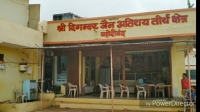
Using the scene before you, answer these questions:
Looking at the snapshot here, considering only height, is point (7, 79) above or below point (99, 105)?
above

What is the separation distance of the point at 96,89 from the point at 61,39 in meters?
5.02

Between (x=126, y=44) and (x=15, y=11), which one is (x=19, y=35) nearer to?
(x=15, y=11)

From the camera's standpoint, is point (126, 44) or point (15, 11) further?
point (15, 11)

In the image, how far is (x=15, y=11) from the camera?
11.8m

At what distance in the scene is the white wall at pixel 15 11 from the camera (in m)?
10.9

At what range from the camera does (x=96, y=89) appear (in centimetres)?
1530

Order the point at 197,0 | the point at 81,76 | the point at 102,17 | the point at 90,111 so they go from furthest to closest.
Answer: the point at 81,76
the point at 102,17
the point at 90,111
the point at 197,0

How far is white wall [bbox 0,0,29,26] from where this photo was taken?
35.8ft

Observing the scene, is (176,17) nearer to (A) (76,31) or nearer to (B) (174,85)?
(B) (174,85)

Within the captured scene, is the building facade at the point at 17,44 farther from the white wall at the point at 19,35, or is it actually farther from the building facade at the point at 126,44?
the building facade at the point at 126,44

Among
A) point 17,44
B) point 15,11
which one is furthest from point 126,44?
point 15,11

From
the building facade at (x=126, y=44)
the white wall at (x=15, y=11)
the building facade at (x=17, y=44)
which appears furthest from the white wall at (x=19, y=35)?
the white wall at (x=15, y=11)

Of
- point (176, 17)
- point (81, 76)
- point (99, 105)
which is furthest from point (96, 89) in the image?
point (176, 17)

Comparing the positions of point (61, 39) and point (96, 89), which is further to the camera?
point (96, 89)
